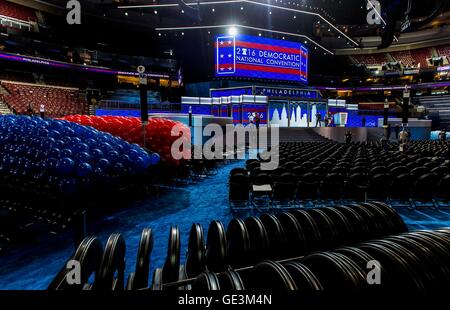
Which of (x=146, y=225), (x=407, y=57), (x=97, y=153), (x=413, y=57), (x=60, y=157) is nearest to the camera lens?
(x=60, y=157)

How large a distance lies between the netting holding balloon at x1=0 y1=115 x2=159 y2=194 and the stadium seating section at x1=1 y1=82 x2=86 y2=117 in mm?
18192

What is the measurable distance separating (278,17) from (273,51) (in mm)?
3696

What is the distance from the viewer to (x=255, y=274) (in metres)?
1.44

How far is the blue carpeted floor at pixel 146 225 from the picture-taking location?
3.40 m

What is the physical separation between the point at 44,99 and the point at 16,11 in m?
9.25

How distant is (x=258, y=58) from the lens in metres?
26.7

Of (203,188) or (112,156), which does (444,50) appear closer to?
(203,188)

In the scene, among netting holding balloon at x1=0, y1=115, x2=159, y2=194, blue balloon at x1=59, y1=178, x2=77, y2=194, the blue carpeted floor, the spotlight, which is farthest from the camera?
the spotlight

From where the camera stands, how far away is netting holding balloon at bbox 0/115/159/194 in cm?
418

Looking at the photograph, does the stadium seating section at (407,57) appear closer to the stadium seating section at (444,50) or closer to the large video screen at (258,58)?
the stadium seating section at (444,50)

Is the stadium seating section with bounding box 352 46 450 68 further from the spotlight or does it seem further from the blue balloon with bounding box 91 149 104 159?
the blue balloon with bounding box 91 149 104 159

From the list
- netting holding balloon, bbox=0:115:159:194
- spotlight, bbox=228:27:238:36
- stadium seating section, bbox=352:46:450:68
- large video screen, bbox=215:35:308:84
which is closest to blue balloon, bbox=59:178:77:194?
netting holding balloon, bbox=0:115:159:194

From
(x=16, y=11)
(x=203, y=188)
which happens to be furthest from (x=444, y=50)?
(x=16, y=11)
